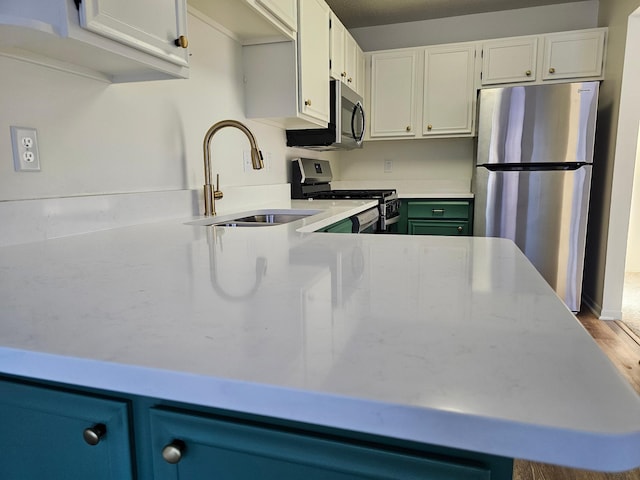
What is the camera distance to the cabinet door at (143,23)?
910 mm

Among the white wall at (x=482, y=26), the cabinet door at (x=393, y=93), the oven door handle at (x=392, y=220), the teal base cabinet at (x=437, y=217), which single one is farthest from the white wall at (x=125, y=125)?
the white wall at (x=482, y=26)

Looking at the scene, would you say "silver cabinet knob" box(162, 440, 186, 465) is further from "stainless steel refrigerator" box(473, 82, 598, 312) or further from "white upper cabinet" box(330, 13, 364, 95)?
"stainless steel refrigerator" box(473, 82, 598, 312)

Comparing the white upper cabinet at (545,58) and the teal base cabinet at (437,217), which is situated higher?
the white upper cabinet at (545,58)

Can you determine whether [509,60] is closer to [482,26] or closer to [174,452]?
[482,26]

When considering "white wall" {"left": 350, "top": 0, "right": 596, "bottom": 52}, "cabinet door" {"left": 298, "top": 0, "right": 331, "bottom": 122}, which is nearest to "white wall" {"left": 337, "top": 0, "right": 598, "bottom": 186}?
"white wall" {"left": 350, "top": 0, "right": 596, "bottom": 52}

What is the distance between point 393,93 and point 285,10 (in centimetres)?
178

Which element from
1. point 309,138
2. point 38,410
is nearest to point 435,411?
point 38,410

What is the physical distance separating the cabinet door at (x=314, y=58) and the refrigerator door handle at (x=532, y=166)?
4.16 feet

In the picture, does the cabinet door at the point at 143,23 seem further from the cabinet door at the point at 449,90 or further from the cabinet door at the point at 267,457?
the cabinet door at the point at 449,90

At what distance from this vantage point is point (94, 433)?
0.48m

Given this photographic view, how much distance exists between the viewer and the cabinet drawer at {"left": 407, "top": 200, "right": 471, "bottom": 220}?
3.20 meters

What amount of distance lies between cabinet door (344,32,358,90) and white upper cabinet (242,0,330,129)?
0.62m

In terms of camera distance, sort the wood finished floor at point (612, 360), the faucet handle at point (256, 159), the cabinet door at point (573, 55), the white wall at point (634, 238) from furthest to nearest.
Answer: the white wall at point (634, 238)
the cabinet door at point (573, 55)
the faucet handle at point (256, 159)
the wood finished floor at point (612, 360)

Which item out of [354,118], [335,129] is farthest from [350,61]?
[335,129]
